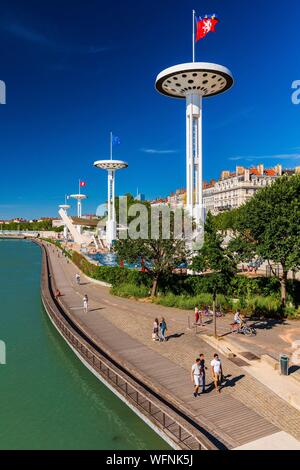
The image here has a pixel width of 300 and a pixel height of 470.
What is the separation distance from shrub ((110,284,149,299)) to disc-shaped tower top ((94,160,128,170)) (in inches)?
2363

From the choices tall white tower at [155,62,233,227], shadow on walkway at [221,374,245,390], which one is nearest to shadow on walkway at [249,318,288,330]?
shadow on walkway at [221,374,245,390]

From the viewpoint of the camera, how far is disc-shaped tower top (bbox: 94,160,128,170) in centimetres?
8788

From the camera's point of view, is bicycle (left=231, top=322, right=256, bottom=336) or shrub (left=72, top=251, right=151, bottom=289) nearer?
bicycle (left=231, top=322, right=256, bottom=336)

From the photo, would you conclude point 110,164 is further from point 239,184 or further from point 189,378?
point 189,378

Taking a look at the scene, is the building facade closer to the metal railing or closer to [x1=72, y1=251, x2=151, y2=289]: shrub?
[x1=72, y1=251, x2=151, y2=289]: shrub

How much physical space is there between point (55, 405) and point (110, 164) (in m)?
78.8

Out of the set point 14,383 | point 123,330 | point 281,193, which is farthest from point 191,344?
point 281,193

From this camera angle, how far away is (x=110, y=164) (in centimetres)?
8900

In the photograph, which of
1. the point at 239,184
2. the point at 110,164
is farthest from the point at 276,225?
the point at 239,184

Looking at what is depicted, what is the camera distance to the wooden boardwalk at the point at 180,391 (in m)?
10.5

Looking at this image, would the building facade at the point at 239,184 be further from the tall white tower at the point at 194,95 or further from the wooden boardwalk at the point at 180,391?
the wooden boardwalk at the point at 180,391

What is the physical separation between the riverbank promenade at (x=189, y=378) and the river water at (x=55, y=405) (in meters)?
1.67
